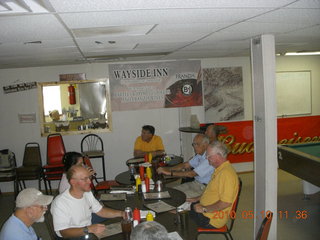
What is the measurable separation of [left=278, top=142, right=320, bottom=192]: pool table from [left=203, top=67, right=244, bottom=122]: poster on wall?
6.36 ft

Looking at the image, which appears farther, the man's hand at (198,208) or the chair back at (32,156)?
the chair back at (32,156)

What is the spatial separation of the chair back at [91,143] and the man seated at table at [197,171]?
2.78 metres

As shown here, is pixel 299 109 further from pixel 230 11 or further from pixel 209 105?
pixel 230 11

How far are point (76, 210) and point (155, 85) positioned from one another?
4.40 meters

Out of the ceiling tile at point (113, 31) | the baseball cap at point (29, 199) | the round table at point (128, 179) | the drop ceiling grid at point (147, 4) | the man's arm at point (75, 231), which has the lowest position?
the man's arm at point (75, 231)

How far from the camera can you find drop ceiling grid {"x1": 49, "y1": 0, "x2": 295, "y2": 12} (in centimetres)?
195

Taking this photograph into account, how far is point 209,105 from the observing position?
718 centimetres

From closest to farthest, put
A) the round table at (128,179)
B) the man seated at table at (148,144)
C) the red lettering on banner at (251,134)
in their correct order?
the round table at (128,179)
the man seated at table at (148,144)
the red lettering on banner at (251,134)

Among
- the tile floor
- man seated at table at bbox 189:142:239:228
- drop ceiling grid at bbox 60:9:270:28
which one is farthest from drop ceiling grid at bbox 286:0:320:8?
the tile floor

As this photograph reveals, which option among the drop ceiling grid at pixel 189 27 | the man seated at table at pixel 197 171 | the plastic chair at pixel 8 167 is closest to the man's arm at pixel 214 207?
the man seated at table at pixel 197 171

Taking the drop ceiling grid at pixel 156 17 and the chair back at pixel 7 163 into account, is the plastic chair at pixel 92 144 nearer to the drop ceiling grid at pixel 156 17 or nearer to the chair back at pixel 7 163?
the chair back at pixel 7 163

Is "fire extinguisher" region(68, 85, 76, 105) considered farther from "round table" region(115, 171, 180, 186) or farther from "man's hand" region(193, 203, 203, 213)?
"man's hand" region(193, 203, 203, 213)

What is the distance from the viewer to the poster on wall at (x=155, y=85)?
6.87m

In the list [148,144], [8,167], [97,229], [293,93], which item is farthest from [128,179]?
[293,93]
